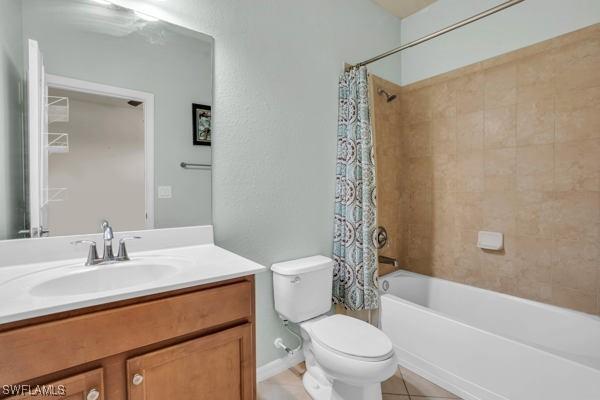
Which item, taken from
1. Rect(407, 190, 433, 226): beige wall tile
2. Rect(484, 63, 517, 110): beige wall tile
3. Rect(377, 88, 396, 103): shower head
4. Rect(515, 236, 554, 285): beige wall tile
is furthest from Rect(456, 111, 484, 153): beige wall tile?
Rect(515, 236, 554, 285): beige wall tile

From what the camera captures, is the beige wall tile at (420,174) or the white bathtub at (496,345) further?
the beige wall tile at (420,174)

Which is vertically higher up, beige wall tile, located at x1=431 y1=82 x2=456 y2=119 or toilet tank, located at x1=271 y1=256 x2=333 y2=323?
beige wall tile, located at x1=431 y1=82 x2=456 y2=119

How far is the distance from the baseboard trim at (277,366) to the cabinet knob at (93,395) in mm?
1066

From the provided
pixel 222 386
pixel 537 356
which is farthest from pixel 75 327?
pixel 537 356

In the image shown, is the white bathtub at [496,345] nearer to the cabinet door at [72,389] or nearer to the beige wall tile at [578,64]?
the beige wall tile at [578,64]

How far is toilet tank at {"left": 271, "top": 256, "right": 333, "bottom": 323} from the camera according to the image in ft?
5.47

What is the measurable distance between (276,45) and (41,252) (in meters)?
1.57

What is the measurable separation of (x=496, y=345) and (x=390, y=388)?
637 mm

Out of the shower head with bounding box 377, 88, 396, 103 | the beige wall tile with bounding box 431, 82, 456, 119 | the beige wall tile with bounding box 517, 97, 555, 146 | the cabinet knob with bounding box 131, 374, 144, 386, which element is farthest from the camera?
the shower head with bounding box 377, 88, 396, 103

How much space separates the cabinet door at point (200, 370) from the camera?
0.88 m

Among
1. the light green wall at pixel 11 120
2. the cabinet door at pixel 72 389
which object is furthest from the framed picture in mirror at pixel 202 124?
the cabinet door at pixel 72 389

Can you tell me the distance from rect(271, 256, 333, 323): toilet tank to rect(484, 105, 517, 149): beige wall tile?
1.47 metres

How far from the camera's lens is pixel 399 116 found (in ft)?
8.66

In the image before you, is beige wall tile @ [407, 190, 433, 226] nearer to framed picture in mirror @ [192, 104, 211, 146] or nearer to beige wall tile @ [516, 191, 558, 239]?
beige wall tile @ [516, 191, 558, 239]
